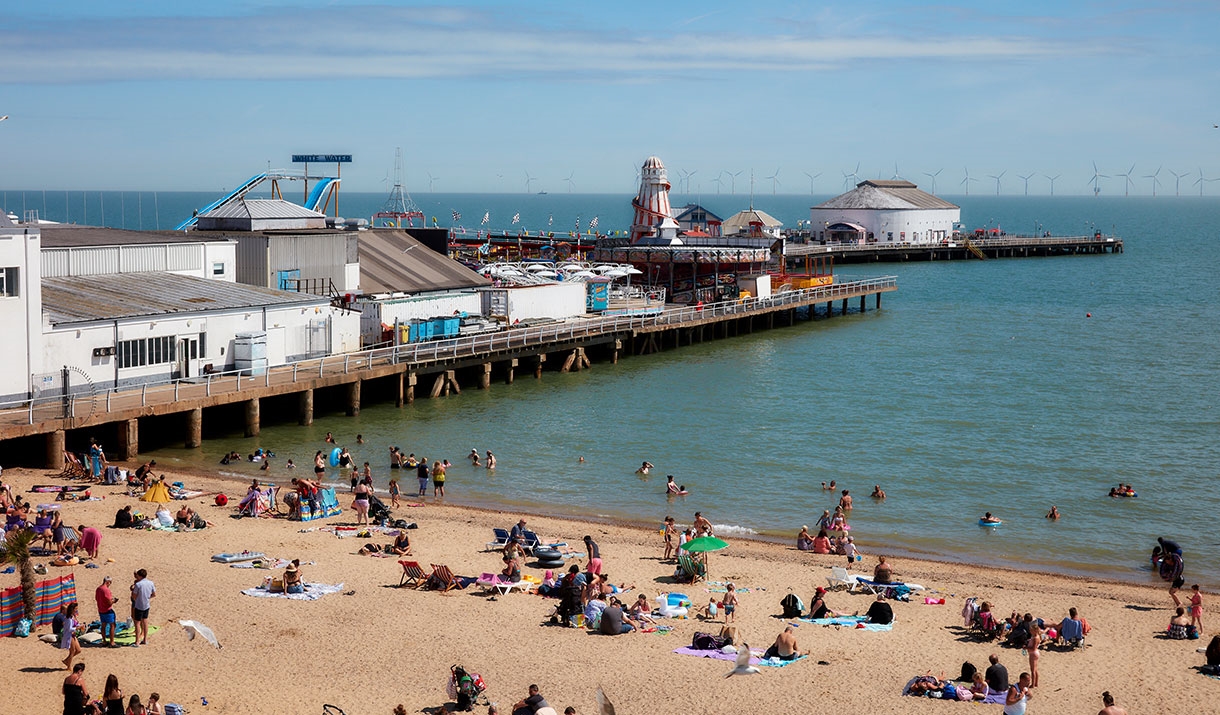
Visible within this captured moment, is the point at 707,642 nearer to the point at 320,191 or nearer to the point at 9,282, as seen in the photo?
the point at 9,282

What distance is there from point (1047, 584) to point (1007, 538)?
152 inches

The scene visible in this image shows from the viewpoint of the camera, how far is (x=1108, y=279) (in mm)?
106312

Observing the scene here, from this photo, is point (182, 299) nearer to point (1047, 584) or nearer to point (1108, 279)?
point (1047, 584)

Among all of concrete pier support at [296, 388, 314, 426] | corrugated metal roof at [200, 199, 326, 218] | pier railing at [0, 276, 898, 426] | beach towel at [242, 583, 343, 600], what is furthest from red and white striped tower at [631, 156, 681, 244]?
beach towel at [242, 583, 343, 600]

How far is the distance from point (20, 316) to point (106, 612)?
15.5 m

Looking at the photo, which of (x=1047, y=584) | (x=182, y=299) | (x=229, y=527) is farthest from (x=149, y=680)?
(x=182, y=299)

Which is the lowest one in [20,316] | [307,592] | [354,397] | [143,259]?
[307,592]

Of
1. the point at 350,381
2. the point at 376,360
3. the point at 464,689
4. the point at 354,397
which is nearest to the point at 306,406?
the point at 350,381

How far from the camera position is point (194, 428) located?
1401 inches

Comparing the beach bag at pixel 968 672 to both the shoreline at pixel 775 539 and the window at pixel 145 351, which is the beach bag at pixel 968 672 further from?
the window at pixel 145 351

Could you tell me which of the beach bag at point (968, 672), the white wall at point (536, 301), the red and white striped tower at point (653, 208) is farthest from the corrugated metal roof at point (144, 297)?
the red and white striped tower at point (653, 208)

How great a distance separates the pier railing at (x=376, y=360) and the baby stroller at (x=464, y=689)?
18095mm

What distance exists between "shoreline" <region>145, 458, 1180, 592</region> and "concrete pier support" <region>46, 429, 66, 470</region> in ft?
9.42

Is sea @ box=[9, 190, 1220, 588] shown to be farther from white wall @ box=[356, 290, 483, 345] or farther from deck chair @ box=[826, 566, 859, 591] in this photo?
deck chair @ box=[826, 566, 859, 591]
